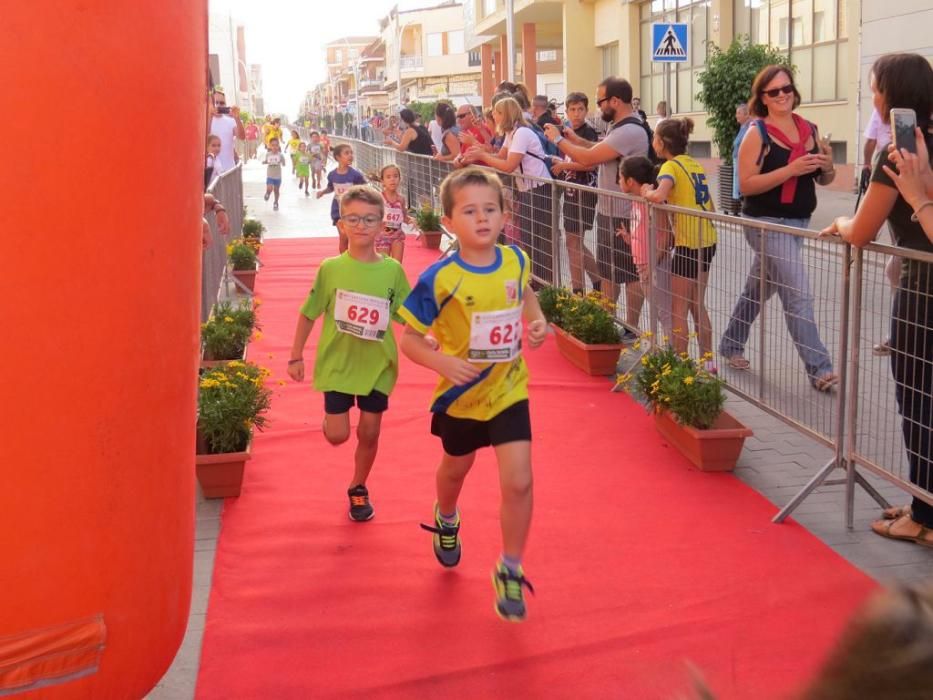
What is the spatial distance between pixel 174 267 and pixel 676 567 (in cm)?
251

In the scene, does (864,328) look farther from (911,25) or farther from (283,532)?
(911,25)

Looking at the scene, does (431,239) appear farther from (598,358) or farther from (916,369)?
(916,369)

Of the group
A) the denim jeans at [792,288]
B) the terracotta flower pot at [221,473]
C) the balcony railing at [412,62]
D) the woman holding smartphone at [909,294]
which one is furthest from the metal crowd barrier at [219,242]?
the balcony railing at [412,62]

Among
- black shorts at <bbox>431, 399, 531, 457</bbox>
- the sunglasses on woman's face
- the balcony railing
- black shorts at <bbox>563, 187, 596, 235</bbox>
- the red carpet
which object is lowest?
the red carpet

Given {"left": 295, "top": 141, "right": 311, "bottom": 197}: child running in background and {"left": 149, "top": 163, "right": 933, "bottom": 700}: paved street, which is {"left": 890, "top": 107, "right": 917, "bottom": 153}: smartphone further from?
{"left": 295, "top": 141, "right": 311, "bottom": 197}: child running in background

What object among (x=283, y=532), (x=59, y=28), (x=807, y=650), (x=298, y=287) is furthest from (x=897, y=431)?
(x=298, y=287)

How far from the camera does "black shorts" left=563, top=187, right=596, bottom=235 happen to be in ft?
28.0

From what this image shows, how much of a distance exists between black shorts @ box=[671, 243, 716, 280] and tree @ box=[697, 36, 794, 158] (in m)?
10.7

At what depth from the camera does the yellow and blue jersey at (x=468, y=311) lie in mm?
3953

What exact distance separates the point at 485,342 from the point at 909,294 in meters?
1.64

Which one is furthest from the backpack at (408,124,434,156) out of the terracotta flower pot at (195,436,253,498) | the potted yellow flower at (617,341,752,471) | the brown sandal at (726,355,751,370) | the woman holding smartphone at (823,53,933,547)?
the woman holding smartphone at (823,53,933,547)

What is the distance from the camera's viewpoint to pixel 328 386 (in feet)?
15.9

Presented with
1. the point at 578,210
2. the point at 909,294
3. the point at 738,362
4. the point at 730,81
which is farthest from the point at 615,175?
the point at 730,81

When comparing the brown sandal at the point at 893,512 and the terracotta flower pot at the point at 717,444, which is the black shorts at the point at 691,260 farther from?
the brown sandal at the point at 893,512
